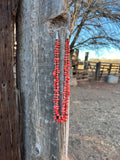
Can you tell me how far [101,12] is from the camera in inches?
225

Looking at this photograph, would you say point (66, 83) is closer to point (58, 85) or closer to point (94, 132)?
point (58, 85)

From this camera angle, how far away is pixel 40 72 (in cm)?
93

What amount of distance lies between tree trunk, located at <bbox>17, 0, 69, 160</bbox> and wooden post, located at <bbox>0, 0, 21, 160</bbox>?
0.09m

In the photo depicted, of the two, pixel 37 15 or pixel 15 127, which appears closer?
pixel 37 15

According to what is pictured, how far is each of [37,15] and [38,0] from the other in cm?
10

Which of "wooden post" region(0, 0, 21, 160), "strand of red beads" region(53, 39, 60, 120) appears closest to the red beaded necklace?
"strand of red beads" region(53, 39, 60, 120)

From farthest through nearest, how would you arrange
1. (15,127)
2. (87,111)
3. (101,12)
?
(101,12) < (87,111) < (15,127)

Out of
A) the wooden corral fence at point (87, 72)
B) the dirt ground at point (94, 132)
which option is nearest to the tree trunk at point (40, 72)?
the dirt ground at point (94, 132)

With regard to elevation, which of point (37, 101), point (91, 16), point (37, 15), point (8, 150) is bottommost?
point (8, 150)

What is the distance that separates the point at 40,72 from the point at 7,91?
0.34m

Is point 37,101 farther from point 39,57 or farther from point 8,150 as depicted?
point 8,150

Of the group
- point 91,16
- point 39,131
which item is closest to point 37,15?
point 39,131

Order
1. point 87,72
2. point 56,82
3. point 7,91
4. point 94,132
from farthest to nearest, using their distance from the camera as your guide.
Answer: point 87,72 < point 94,132 < point 7,91 < point 56,82

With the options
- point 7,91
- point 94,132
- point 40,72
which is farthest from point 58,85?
point 94,132
